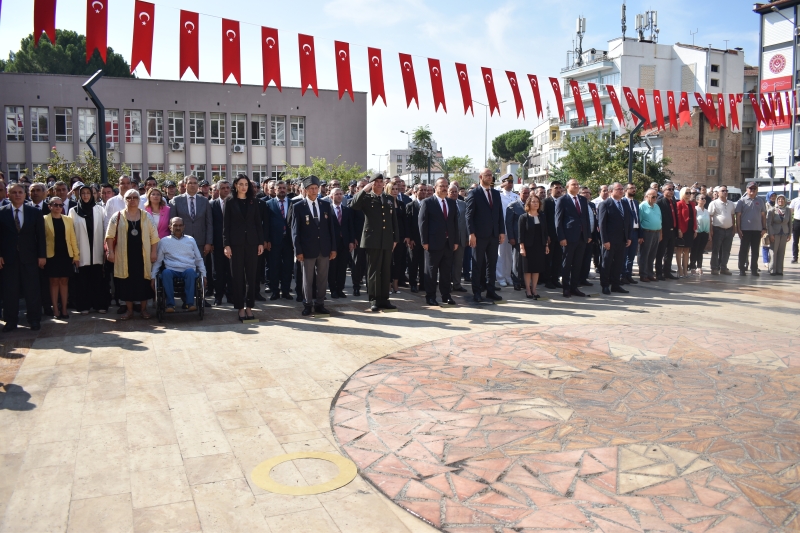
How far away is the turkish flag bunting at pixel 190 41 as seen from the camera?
9773 millimetres

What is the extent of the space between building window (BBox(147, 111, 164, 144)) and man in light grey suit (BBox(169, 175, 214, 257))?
40.7 metres

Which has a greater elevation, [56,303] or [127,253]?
[127,253]

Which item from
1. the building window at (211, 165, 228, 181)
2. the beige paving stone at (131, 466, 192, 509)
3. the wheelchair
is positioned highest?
the building window at (211, 165, 228, 181)

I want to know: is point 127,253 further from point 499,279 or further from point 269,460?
point 499,279

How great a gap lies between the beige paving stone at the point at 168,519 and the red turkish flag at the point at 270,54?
8388 millimetres

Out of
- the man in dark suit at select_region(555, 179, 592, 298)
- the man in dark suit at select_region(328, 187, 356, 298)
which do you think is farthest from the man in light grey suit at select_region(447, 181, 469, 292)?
the man in dark suit at select_region(328, 187, 356, 298)

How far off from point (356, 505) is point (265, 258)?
810 cm

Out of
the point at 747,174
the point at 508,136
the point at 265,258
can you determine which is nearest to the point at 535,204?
the point at 265,258

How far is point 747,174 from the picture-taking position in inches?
2408

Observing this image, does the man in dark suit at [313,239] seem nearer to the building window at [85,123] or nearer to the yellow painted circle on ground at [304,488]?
the yellow painted circle on ground at [304,488]

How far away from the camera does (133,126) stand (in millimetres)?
46625

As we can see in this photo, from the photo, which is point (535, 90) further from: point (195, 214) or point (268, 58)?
point (195, 214)

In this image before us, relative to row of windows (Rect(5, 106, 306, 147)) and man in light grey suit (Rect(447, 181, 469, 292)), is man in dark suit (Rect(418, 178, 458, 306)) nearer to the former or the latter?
man in light grey suit (Rect(447, 181, 469, 292))

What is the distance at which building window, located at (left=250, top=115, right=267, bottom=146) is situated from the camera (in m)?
49.6
